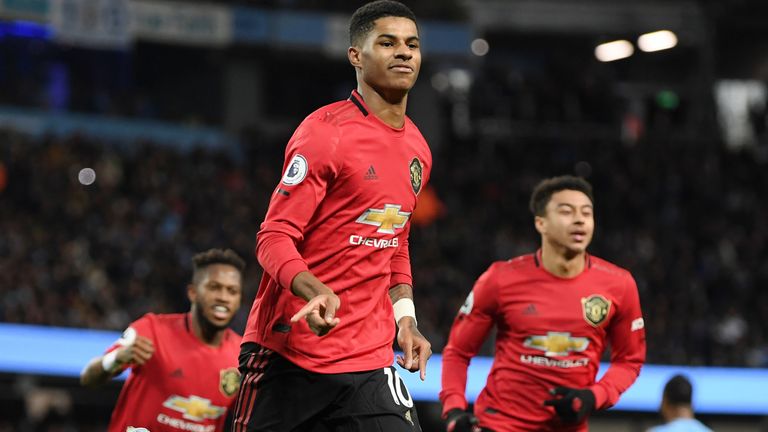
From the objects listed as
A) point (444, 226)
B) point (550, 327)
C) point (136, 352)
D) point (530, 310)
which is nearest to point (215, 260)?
point (136, 352)

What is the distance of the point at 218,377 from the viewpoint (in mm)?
6176

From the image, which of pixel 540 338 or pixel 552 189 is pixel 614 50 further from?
pixel 540 338

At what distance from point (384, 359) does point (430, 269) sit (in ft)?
46.8

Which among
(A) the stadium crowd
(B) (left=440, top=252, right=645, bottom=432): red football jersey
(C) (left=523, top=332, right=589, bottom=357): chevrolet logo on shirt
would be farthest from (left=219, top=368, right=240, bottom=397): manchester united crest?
(A) the stadium crowd

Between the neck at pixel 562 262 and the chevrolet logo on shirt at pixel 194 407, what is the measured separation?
1.91 m

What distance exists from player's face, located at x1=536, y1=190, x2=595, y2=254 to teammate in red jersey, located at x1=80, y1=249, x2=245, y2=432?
5.67 feet

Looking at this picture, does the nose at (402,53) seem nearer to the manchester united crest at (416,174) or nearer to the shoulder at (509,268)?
the manchester united crest at (416,174)

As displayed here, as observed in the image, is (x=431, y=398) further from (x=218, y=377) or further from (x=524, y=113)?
(x=524, y=113)

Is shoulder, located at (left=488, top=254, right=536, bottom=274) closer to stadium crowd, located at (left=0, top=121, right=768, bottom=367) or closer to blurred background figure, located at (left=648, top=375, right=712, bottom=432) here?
blurred background figure, located at (left=648, top=375, right=712, bottom=432)

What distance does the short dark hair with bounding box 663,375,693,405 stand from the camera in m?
6.69

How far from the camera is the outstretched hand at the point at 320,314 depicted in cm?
353

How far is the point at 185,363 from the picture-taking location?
6.14 metres

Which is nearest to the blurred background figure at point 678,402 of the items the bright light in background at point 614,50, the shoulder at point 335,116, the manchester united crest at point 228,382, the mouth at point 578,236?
the mouth at point 578,236

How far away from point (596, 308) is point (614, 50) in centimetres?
2535
